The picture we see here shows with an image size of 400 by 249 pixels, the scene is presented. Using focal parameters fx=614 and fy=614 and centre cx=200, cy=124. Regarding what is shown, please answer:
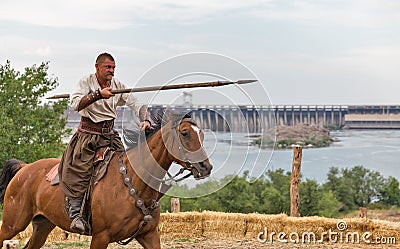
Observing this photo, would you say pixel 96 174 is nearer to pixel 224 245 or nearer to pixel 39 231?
pixel 39 231

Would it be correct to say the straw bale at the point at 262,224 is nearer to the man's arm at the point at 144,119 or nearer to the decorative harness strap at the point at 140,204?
the decorative harness strap at the point at 140,204

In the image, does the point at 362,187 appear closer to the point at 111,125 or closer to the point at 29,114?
the point at 29,114

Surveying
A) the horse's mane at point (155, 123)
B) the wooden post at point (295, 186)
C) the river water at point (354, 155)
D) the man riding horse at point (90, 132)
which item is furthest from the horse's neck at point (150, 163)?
the river water at point (354, 155)

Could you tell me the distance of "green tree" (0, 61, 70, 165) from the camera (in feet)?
68.5

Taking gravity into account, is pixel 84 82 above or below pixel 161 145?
above

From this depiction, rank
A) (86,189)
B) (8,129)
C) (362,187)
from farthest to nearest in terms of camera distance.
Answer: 1. (362,187)
2. (8,129)
3. (86,189)

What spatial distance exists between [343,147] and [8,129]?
17.2m

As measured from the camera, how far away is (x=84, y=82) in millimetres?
6176

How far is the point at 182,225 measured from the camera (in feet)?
37.0

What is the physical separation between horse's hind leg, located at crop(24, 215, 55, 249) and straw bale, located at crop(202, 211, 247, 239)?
172 inches

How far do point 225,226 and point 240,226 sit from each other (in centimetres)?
27

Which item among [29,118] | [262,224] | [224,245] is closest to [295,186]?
[262,224]

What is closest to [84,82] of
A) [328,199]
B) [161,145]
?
[161,145]

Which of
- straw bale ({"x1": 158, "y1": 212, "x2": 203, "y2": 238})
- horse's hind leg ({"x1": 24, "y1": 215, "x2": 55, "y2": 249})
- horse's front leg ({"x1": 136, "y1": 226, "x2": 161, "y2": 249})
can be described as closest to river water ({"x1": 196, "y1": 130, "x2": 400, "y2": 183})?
straw bale ({"x1": 158, "y1": 212, "x2": 203, "y2": 238})
